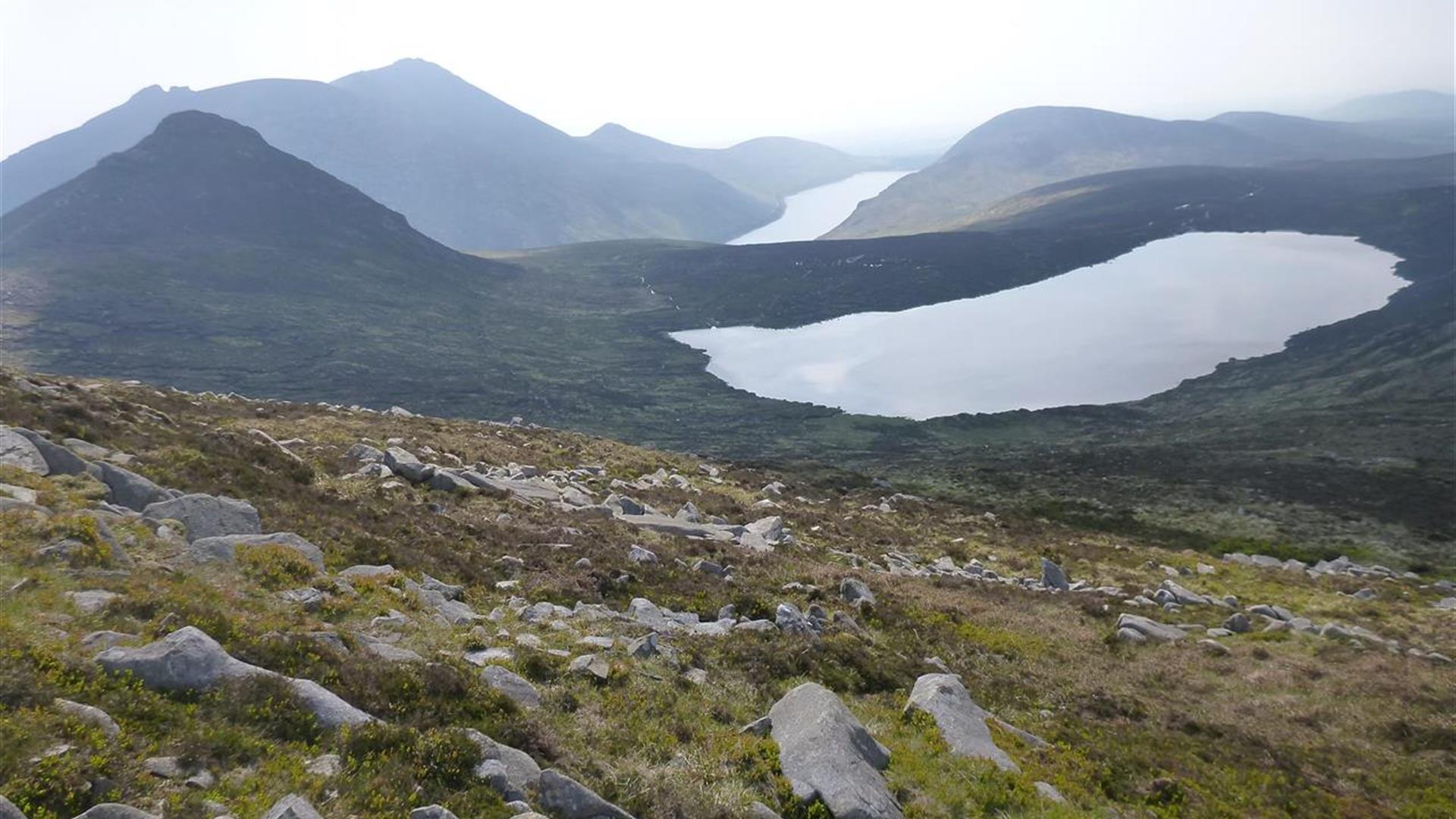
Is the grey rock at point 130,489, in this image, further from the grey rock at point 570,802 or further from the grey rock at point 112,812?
the grey rock at point 570,802

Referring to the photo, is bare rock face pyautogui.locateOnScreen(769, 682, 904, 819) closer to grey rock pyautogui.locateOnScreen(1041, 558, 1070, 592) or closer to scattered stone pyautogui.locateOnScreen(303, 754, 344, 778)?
scattered stone pyautogui.locateOnScreen(303, 754, 344, 778)

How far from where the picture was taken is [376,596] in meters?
17.1

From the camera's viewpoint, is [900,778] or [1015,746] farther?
[1015,746]

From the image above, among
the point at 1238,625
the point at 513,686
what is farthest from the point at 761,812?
the point at 1238,625

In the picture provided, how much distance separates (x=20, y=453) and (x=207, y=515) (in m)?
5.21

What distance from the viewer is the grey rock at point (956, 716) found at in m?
14.7

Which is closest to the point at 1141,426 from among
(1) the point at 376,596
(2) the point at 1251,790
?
(2) the point at 1251,790

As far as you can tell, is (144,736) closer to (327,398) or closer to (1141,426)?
(1141,426)

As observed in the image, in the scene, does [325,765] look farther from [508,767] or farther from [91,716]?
[91,716]

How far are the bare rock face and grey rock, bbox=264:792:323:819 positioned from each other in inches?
265

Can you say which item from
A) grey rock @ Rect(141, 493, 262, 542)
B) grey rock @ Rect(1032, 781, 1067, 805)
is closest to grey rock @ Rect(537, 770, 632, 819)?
grey rock @ Rect(1032, 781, 1067, 805)

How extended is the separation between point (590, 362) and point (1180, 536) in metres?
149

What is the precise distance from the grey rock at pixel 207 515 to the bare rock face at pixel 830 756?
13736 mm

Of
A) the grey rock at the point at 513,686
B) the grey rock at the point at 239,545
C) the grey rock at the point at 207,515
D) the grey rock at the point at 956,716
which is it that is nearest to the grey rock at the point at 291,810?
the grey rock at the point at 513,686
